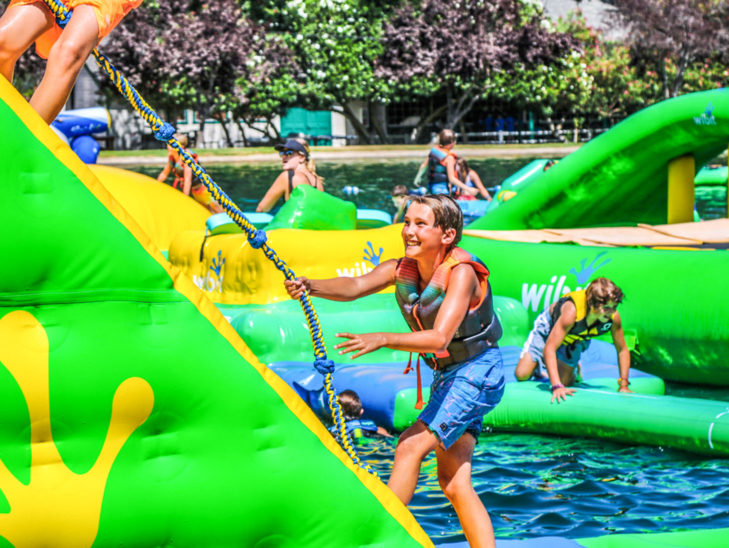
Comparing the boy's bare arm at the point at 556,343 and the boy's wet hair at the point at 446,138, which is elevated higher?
the boy's wet hair at the point at 446,138

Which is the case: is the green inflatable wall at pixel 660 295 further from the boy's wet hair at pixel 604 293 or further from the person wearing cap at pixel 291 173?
the person wearing cap at pixel 291 173

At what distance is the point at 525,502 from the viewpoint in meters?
5.03

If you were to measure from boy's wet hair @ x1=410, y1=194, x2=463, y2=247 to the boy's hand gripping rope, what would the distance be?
1.74ft

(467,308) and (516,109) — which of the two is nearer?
(467,308)

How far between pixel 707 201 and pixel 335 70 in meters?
20.1

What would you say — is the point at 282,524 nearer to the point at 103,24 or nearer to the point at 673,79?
the point at 103,24

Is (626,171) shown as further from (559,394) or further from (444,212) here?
(444,212)

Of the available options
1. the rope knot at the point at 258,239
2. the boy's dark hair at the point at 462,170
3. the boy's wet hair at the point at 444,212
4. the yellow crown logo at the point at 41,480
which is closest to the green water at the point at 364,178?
the boy's dark hair at the point at 462,170

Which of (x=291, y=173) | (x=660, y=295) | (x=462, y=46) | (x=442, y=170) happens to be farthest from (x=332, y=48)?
(x=660, y=295)

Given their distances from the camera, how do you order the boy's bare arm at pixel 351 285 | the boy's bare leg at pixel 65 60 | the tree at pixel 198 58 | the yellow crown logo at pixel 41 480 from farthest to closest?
1. the tree at pixel 198 58
2. the boy's bare arm at pixel 351 285
3. the boy's bare leg at pixel 65 60
4. the yellow crown logo at pixel 41 480

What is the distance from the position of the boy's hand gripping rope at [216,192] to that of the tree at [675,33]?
1350 inches

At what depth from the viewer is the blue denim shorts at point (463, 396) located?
135 inches

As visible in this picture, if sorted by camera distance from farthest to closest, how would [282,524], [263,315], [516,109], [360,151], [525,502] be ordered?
1. [516,109]
2. [360,151]
3. [263,315]
4. [525,502]
5. [282,524]

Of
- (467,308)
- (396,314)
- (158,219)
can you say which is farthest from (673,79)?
(467,308)
